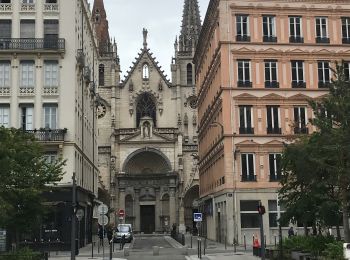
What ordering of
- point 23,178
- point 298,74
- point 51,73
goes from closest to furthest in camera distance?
point 23,178, point 51,73, point 298,74

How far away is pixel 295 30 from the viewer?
46.2 meters

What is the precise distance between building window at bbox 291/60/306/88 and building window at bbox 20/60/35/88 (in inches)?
726

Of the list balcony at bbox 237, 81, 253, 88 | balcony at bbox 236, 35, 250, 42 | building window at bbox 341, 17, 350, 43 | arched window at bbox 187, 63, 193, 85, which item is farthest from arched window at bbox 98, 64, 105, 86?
building window at bbox 341, 17, 350, 43

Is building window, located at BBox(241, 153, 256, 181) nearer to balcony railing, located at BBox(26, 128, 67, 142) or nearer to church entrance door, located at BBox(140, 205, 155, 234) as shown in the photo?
balcony railing, located at BBox(26, 128, 67, 142)

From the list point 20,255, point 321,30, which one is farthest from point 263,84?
point 20,255

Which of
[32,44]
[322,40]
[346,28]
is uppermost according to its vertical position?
[346,28]

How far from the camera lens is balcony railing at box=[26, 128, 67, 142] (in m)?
41.0

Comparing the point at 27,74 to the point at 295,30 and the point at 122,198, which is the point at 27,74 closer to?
the point at 295,30

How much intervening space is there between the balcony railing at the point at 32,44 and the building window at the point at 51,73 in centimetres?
105

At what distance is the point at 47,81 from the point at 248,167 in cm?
1509

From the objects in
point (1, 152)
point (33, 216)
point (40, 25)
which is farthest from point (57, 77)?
point (1, 152)

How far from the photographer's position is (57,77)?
42.4 m

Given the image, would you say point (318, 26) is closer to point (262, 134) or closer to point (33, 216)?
point (262, 134)

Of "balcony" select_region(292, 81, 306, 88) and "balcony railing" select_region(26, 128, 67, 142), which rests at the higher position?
"balcony" select_region(292, 81, 306, 88)
